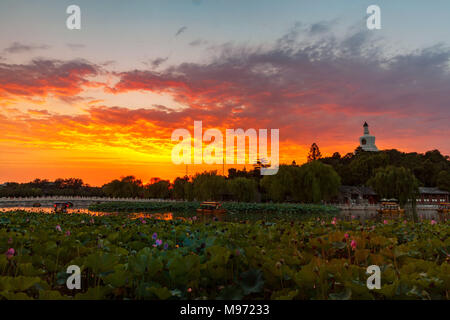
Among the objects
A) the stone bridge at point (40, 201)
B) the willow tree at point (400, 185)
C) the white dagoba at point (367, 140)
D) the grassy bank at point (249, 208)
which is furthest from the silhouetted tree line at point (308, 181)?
the white dagoba at point (367, 140)

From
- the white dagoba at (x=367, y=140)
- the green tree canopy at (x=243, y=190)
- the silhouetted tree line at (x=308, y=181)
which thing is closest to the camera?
the silhouetted tree line at (x=308, y=181)

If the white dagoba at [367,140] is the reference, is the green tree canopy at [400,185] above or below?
below

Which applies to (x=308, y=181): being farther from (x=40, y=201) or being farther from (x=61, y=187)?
(x=61, y=187)

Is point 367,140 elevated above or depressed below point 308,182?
above

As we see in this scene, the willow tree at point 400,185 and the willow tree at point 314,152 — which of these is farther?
the willow tree at point 314,152

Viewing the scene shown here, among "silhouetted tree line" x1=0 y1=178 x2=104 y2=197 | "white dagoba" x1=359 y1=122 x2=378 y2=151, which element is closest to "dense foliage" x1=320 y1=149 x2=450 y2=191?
"white dagoba" x1=359 y1=122 x2=378 y2=151

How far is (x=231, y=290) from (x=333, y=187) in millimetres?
32408

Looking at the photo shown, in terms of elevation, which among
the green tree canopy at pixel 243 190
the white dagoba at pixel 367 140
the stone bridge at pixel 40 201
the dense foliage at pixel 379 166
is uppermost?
the white dagoba at pixel 367 140

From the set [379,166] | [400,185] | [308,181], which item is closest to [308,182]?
[308,181]

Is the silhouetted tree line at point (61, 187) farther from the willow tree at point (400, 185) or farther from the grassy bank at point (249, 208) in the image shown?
the willow tree at point (400, 185)

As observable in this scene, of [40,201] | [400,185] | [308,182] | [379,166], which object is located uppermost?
[379,166]

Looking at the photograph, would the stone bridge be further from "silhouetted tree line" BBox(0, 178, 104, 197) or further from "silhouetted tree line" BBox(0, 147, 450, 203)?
"silhouetted tree line" BBox(0, 178, 104, 197)
